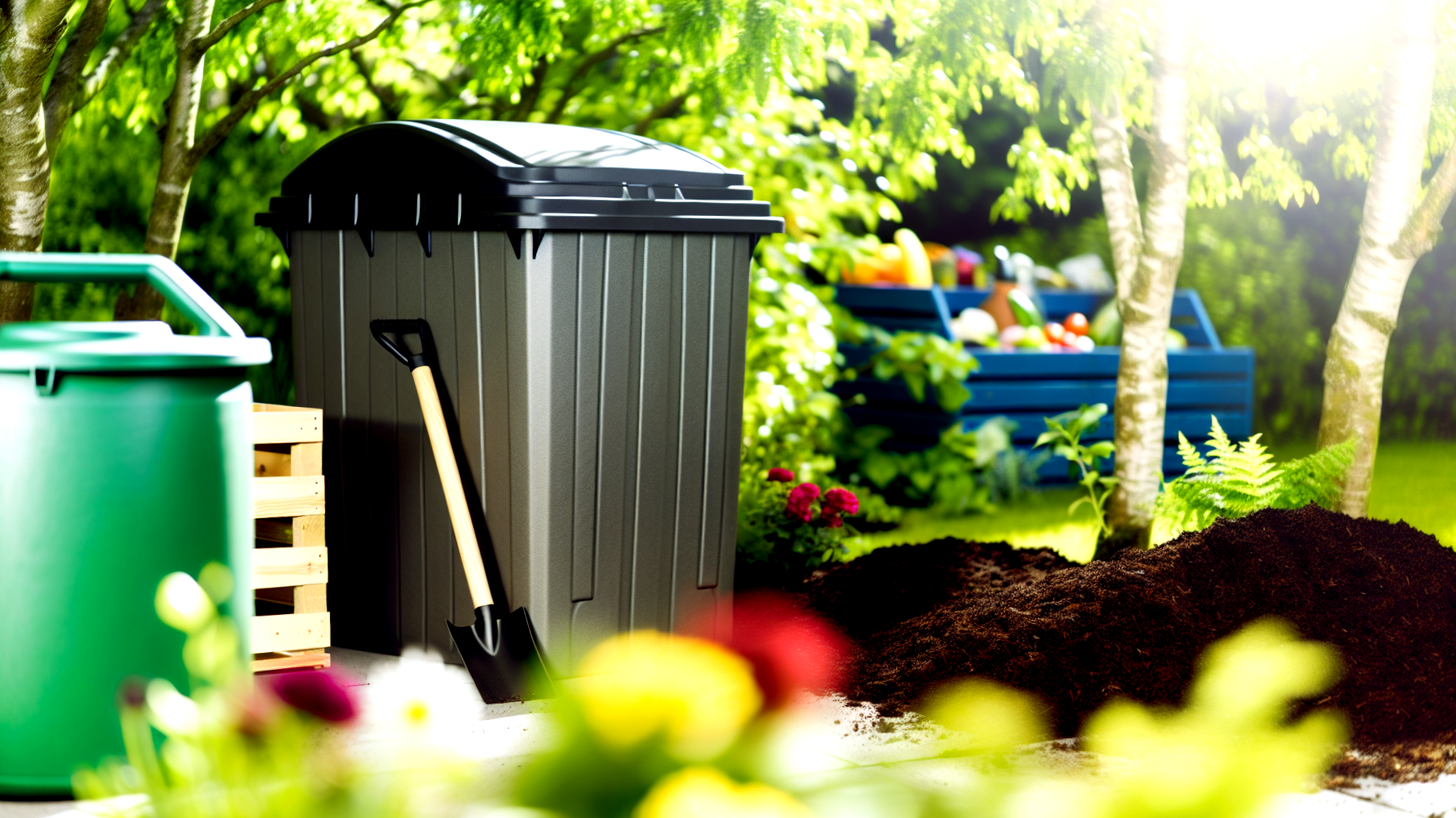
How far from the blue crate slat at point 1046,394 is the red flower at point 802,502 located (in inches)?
66.3

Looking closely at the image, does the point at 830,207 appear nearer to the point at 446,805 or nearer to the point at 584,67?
the point at 584,67

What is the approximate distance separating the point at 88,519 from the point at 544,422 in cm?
116

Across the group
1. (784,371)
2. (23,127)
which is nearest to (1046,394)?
(784,371)

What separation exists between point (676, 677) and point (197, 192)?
199 inches

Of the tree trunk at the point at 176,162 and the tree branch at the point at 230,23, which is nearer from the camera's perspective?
the tree branch at the point at 230,23

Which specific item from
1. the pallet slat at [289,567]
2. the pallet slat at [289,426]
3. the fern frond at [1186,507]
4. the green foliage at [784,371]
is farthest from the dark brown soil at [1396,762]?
the green foliage at [784,371]

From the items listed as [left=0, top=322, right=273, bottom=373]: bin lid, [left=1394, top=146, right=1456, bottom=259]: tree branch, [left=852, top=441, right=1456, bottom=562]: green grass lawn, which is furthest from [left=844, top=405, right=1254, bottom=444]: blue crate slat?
[left=0, top=322, right=273, bottom=373]: bin lid

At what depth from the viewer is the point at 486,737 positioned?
307 centimetres

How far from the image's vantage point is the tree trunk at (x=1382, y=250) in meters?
4.21

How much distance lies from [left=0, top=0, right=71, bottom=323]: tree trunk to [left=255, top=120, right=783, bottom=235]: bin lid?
645 millimetres

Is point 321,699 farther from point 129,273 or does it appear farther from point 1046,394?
point 1046,394

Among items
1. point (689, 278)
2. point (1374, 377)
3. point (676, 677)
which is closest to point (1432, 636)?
point (1374, 377)

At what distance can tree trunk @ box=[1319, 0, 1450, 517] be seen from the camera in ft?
13.8

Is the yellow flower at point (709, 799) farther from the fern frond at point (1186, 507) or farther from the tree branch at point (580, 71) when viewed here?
the tree branch at point (580, 71)
